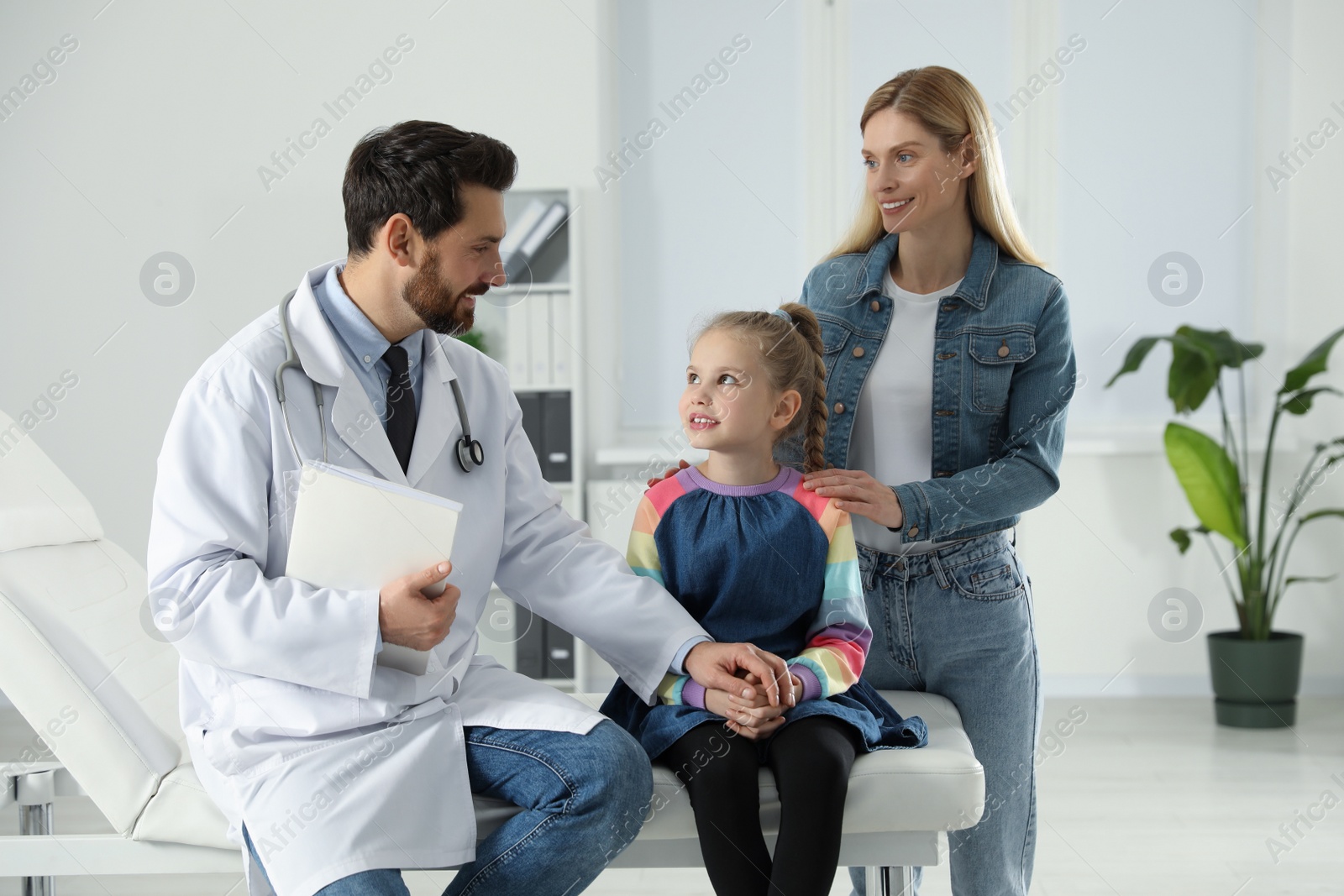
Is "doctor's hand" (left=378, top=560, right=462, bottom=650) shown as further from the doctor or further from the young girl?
the young girl

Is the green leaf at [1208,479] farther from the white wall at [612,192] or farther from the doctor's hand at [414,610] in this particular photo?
the doctor's hand at [414,610]

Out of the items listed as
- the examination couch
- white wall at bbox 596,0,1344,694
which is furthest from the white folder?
white wall at bbox 596,0,1344,694

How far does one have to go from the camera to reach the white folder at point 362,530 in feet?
3.82

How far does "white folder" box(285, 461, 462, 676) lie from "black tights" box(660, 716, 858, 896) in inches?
15.4

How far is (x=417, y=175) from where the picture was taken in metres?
1.40

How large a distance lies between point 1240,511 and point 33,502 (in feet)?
10.8

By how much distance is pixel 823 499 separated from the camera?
147 centimetres

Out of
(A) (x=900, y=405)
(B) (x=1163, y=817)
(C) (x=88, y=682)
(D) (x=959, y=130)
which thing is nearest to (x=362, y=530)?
(C) (x=88, y=682)

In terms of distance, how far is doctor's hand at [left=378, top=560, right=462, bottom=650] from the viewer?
47.9 inches

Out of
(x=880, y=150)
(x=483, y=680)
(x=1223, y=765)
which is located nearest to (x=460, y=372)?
(x=483, y=680)

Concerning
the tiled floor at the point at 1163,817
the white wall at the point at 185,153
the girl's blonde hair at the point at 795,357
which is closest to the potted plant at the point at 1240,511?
the tiled floor at the point at 1163,817

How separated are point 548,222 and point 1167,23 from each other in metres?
2.20

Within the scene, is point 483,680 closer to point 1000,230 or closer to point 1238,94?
point 1000,230

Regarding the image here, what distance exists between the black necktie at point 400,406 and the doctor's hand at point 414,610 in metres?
0.23
